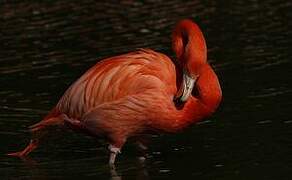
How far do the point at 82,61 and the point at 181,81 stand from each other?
18.7 feet

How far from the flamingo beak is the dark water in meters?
0.81

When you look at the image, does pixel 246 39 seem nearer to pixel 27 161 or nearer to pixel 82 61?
pixel 82 61

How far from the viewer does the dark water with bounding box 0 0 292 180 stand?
9555 millimetres

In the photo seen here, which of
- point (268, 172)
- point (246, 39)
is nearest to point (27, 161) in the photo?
point (268, 172)

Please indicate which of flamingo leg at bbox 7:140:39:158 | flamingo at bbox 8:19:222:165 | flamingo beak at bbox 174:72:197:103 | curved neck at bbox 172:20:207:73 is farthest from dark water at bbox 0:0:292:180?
curved neck at bbox 172:20:207:73

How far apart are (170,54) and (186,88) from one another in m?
5.79

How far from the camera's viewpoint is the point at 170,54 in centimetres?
1480

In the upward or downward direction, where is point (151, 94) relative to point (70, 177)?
upward

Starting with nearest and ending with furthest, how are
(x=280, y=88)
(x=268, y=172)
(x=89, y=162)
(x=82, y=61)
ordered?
(x=268, y=172) < (x=89, y=162) < (x=280, y=88) < (x=82, y=61)

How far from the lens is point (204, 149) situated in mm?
9914

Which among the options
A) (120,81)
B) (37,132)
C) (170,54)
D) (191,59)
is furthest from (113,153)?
(170,54)

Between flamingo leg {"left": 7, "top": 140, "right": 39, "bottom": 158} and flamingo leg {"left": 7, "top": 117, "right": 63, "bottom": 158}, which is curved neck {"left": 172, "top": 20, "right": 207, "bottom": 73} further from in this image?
flamingo leg {"left": 7, "top": 140, "right": 39, "bottom": 158}

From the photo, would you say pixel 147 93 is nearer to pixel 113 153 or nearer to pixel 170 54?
pixel 113 153

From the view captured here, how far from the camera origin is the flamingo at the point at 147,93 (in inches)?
358
